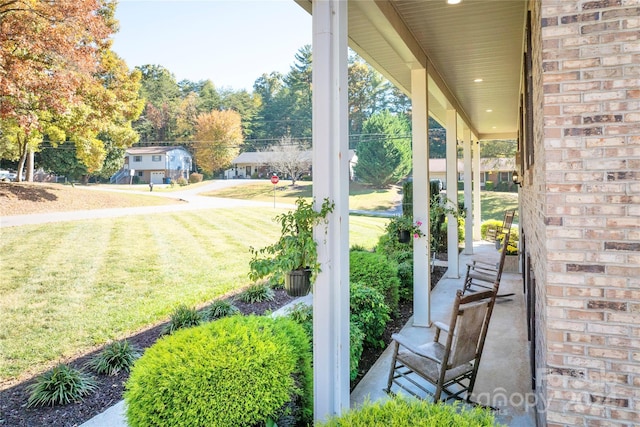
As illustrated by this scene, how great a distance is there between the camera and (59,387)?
256 cm

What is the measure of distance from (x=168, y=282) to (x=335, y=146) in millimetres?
2823

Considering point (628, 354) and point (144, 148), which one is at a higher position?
point (144, 148)

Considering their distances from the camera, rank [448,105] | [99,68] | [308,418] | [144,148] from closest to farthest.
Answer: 1. [308,418]
2. [99,68]
3. [144,148]
4. [448,105]

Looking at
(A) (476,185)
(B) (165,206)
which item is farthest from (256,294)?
(A) (476,185)

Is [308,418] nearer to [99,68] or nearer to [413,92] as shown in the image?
[99,68]

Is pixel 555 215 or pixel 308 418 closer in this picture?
pixel 555 215

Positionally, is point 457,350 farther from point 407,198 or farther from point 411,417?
point 407,198

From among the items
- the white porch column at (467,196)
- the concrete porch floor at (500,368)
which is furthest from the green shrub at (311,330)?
the white porch column at (467,196)

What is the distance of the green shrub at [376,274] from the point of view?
152 inches

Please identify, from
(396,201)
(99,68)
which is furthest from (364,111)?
(99,68)

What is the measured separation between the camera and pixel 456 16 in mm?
3207

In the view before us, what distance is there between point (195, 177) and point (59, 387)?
2024 mm

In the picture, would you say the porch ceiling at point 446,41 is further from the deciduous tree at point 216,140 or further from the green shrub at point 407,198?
the green shrub at point 407,198

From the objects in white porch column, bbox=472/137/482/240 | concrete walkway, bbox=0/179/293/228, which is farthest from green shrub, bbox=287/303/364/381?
white porch column, bbox=472/137/482/240
